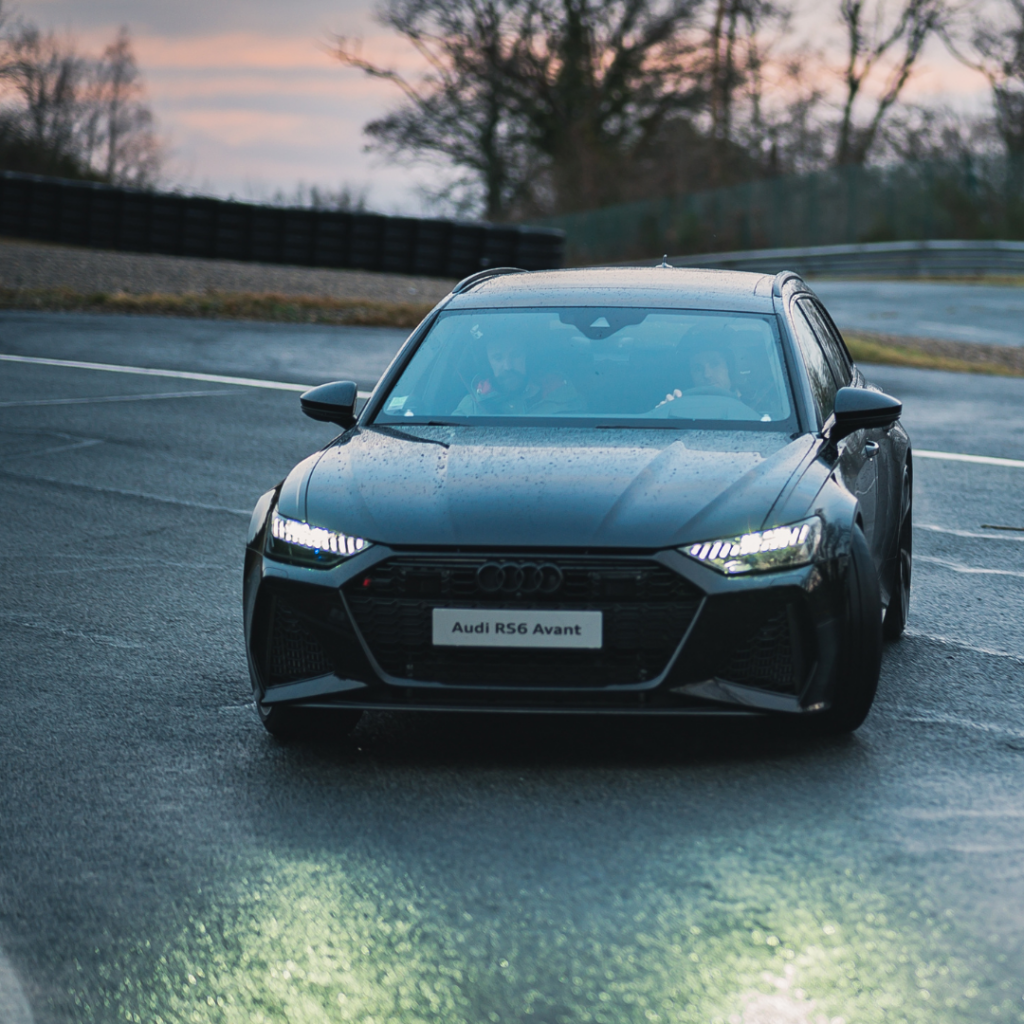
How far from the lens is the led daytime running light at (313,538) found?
4.79 meters

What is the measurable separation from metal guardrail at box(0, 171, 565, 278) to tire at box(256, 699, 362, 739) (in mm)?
23530

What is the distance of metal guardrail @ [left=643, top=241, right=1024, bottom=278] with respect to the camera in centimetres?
4088

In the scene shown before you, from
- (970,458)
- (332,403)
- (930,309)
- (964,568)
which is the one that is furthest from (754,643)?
(930,309)

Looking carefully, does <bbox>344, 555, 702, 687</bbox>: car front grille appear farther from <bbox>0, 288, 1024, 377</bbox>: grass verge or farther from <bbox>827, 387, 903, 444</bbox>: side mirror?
<bbox>0, 288, 1024, 377</bbox>: grass verge

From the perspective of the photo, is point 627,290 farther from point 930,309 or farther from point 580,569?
point 930,309

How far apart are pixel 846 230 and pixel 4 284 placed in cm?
2680

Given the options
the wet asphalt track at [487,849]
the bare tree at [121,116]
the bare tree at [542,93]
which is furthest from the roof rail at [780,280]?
the bare tree at [121,116]

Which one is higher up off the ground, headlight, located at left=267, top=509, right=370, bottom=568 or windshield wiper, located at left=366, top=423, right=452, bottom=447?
windshield wiper, located at left=366, top=423, right=452, bottom=447

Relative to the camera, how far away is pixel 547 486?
4.92 m

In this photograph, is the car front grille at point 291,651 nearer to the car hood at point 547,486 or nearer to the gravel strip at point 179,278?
the car hood at point 547,486

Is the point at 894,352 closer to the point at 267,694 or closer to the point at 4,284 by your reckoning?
the point at 4,284

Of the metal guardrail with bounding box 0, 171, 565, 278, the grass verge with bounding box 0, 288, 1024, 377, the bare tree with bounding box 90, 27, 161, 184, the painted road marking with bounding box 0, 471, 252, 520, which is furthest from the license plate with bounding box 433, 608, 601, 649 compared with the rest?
the bare tree with bounding box 90, 27, 161, 184

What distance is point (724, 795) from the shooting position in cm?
449

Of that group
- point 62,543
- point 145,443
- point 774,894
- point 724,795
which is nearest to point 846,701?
point 724,795
